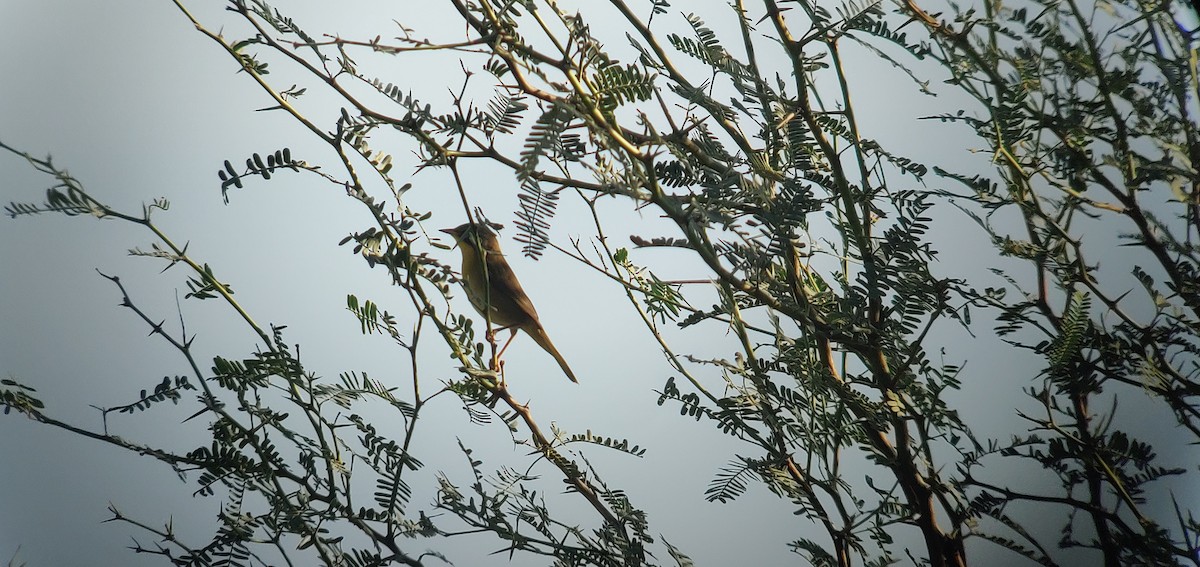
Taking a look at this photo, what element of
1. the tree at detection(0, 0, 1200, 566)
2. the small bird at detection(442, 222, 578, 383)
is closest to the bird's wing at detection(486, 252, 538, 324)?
the small bird at detection(442, 222, 578, 383)

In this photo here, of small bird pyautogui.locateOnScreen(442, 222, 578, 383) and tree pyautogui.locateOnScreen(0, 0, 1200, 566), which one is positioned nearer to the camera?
tree pyautogui.locateOnScreen(0, 0, 1200, 566)

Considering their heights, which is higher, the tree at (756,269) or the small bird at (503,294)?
the small bird at (503,294)

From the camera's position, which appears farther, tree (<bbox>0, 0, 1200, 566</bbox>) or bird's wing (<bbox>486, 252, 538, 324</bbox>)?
bird's wing (<bbox>486, 252, 538, 324</bbox>)

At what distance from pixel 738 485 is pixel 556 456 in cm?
14

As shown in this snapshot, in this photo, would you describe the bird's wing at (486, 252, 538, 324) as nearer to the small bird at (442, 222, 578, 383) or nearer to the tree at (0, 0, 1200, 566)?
the small bird at (442, 222, 578, 383)

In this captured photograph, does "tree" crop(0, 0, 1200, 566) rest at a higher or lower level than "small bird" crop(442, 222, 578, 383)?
lower

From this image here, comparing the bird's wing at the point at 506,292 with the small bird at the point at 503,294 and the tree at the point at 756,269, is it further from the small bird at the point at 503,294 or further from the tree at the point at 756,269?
the tree at the point at 756,269

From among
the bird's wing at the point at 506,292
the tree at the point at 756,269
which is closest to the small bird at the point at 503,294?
the bird's wing at the point at 506,292

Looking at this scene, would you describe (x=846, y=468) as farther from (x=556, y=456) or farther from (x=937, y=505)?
(x=556, y=456)

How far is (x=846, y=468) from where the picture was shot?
1070 millimetres

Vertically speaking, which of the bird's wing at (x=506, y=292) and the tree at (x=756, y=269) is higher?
the bird's wing at (x=506, y=292)

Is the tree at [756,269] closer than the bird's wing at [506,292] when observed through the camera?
Yes

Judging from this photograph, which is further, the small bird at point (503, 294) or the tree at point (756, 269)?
the small bird at point (503, 294)

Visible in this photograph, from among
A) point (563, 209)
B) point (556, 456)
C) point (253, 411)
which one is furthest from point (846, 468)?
point (253, 411)
